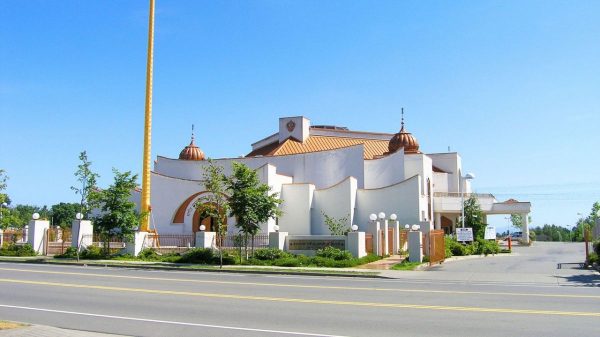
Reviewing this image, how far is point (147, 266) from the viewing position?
26078 mm

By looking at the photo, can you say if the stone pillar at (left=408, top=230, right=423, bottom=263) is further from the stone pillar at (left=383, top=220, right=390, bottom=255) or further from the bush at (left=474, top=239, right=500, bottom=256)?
the bush at (left=474, top=239, right=500, bottom=256)

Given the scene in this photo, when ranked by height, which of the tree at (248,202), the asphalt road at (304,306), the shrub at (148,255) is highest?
the tree at (248,202)

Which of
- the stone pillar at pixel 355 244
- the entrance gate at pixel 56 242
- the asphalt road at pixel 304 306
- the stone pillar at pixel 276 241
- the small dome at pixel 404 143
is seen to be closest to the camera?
the asphalt road at pixel 304 306

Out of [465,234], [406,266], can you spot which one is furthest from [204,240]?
[465,234]

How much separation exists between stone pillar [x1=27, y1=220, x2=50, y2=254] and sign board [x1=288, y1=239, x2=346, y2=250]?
16949 millimetres

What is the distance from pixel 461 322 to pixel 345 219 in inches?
1109

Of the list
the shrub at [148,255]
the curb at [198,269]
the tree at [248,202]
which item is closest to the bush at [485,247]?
the tree at [248,202]

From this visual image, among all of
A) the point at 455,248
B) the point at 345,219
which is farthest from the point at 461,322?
the point at 345,219

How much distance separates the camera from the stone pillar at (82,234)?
33.2 m

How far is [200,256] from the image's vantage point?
92.5ft

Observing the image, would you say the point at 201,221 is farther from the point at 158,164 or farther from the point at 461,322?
the point at 461,322

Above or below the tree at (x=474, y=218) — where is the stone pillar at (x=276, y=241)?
below

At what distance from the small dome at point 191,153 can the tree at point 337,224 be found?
17582 mm

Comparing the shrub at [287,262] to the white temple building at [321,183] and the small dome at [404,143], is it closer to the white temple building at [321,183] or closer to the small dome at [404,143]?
the white temple building at [321,183]
